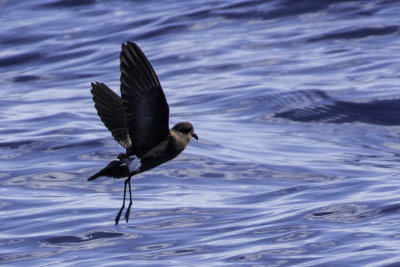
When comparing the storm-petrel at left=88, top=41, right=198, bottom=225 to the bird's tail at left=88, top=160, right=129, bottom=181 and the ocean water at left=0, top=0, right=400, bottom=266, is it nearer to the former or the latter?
the bird's tail at left=88, top=160, right=129, bottom=181

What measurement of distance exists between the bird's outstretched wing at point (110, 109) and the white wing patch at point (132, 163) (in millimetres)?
698

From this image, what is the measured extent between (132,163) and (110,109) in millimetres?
933

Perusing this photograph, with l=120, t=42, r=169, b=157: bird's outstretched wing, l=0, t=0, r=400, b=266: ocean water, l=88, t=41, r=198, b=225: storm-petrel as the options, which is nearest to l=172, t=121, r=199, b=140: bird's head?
l=88, t=41, r=198, b=225: storm-petrel

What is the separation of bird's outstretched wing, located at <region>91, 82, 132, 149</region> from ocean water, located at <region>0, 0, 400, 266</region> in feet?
5.88

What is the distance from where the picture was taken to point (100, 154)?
1294 centimetres

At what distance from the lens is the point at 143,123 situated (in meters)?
6.86

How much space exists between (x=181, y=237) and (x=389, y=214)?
1926mm

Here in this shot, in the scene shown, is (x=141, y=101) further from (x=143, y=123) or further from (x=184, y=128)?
(x=184, y=128)

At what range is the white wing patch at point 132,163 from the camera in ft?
22.2

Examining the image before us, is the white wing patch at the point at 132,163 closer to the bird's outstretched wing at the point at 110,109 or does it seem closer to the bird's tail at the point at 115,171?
the bird's tail at the point at 115,171

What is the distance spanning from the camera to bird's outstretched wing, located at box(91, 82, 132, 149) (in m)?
7.65

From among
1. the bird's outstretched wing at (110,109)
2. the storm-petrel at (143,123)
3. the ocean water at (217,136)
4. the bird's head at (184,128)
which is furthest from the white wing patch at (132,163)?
the ocean water at (217,136)

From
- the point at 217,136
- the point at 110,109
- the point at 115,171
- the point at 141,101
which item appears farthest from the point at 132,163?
the point at 217,136

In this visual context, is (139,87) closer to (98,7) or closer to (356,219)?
(356,219)
